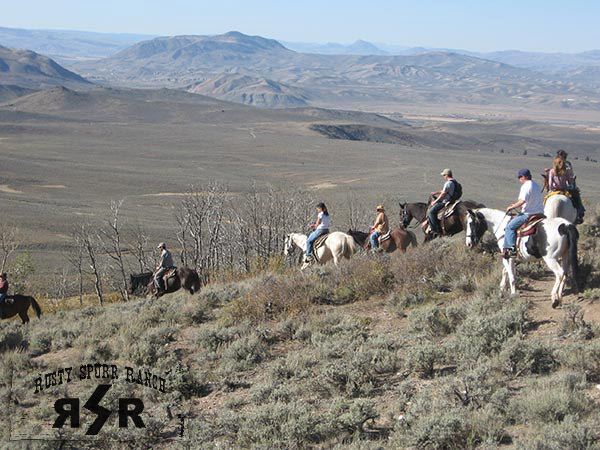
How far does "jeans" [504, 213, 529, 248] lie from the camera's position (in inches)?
406

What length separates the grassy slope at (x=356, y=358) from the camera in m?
6.79

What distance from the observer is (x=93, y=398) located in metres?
8.98

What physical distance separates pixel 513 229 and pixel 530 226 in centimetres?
43

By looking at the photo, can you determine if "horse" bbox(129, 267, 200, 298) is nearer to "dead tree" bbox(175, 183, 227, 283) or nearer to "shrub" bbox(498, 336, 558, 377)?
"dead tree" bbox(175, 183, 227, 283)

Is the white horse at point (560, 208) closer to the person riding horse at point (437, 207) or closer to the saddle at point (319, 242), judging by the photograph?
the person riding horse at point (437, 207)

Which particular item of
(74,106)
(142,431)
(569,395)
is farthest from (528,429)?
(74,106)

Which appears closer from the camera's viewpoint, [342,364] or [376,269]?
[342,364]

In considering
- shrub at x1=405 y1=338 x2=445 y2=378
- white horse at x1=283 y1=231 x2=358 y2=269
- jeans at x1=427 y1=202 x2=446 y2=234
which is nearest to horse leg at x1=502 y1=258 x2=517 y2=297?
shrub at x1=405 y1=338 x2=445 y2=378

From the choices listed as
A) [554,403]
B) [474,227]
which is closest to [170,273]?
[474,227]

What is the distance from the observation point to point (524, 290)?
1066 cm

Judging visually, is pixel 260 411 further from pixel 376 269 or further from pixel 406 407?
pixel 376 269

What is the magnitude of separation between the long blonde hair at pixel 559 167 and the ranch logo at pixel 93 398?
27.8ft

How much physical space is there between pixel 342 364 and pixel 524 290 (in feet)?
12.7

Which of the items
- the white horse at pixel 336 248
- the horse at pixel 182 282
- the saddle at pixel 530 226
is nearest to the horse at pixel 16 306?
the horse at pixel 182 282
